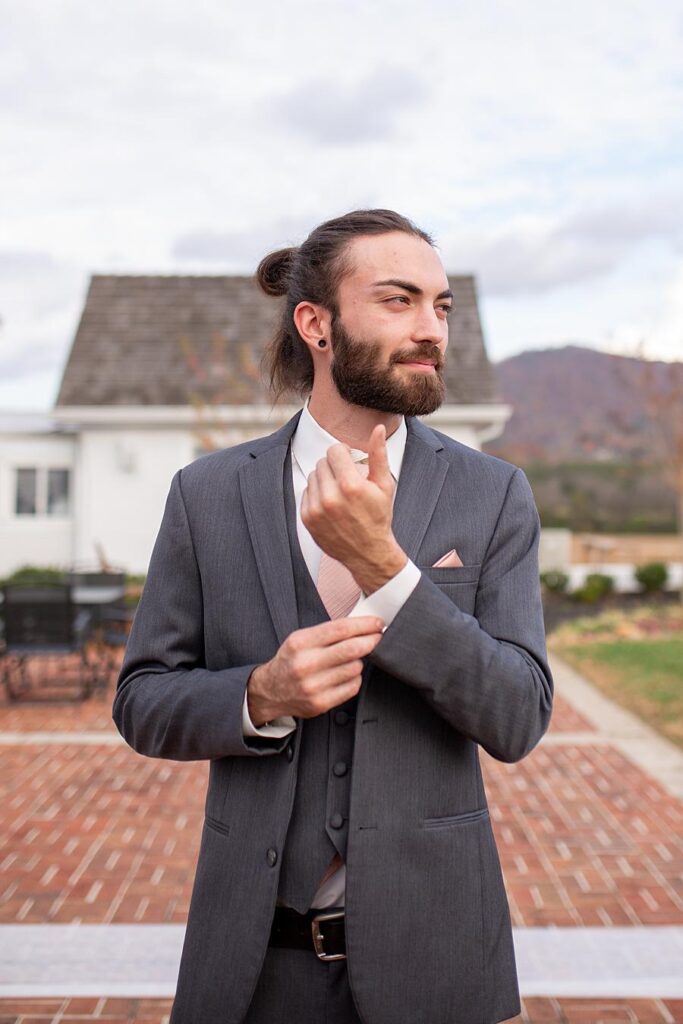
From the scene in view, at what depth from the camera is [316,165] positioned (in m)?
20.0

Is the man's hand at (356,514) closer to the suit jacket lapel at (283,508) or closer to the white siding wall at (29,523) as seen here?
the suit jacket lapel at (283,508)

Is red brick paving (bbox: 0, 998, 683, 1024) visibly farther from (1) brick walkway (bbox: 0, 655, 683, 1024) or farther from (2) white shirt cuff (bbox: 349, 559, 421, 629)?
(2) white shirt cuff (bbox: 349, 559, 421, 629)

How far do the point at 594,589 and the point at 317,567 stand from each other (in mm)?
14805

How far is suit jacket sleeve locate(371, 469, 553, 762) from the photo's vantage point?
1.57 m

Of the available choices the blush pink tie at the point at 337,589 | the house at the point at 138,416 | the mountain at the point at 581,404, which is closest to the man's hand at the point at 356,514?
the blush pink tie at the point at 337,589

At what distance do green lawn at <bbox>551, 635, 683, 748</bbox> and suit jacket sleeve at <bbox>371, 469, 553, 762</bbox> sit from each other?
683 centimetres

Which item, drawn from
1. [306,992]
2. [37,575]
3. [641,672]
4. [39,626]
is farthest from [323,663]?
[37,575]

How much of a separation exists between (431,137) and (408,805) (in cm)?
1068

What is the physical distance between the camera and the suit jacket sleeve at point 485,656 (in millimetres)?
1572

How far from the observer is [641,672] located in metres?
10.9

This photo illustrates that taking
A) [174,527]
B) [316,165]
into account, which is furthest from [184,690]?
[316,165]

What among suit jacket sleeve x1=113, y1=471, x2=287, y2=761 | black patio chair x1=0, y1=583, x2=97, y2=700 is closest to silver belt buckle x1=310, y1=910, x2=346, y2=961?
suit jacket sleeve x1=113, y1=471, x2=287, y2=761

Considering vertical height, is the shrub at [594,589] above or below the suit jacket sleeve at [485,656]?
Result: below

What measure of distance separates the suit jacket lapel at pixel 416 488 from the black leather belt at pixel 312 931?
642 millimetres
